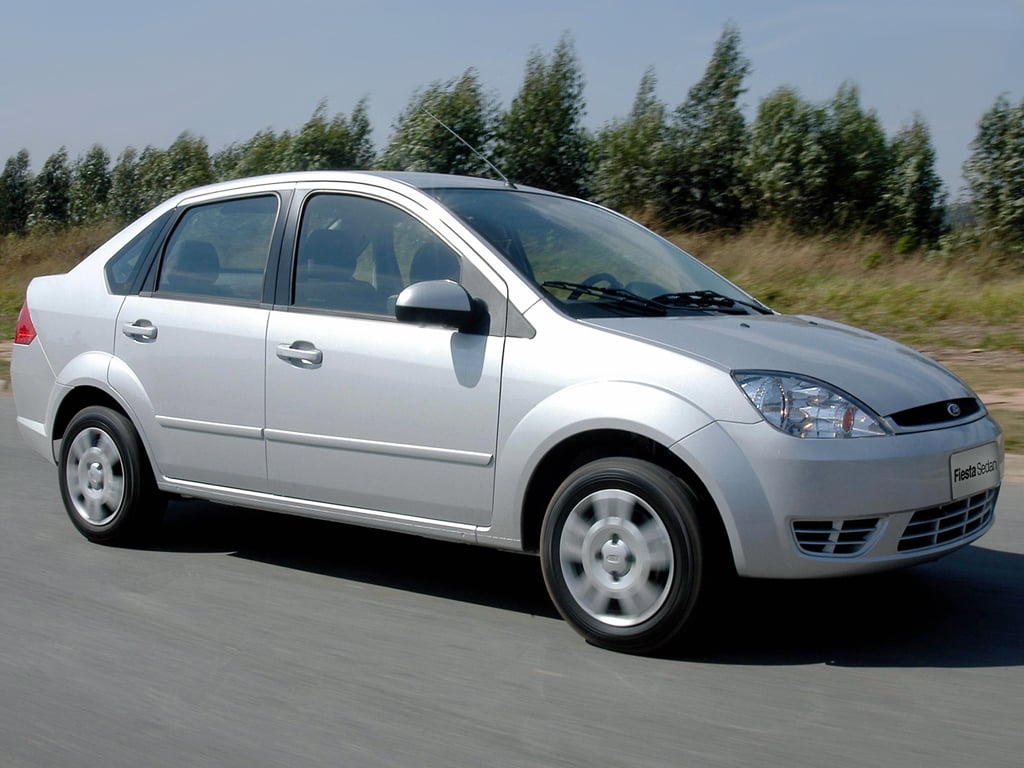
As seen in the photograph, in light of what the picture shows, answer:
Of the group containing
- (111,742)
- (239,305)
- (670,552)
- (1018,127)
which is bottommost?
(111,742)

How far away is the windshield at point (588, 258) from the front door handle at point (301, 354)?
2.67ft

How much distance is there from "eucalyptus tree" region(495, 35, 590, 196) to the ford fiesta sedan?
29.2m

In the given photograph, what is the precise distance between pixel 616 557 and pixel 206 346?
2225mm

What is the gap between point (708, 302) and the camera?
5.24 m

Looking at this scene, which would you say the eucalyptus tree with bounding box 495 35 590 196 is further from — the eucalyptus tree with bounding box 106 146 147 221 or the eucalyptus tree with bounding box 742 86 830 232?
the eucalyptus tree with bounding box 106 146 147 221

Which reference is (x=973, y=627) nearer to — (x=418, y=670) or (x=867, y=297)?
(x=418, y=670)

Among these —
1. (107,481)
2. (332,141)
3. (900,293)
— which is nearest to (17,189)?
(332,141)

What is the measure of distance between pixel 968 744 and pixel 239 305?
3.47 m

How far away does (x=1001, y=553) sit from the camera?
18.9 ft

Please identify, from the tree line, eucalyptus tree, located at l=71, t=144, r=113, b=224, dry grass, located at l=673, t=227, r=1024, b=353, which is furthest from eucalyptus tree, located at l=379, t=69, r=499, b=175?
eucalyptus tree, located at l=71, t=144, r=113, b=224

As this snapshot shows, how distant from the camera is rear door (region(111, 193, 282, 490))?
213 inches

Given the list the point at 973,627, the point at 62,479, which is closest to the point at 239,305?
the point at 62,479

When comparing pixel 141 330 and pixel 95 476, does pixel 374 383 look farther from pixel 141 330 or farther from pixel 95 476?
pixel 95 476

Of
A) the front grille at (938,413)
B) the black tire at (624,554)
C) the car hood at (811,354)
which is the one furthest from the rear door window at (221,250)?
the front grille at (938,413)
